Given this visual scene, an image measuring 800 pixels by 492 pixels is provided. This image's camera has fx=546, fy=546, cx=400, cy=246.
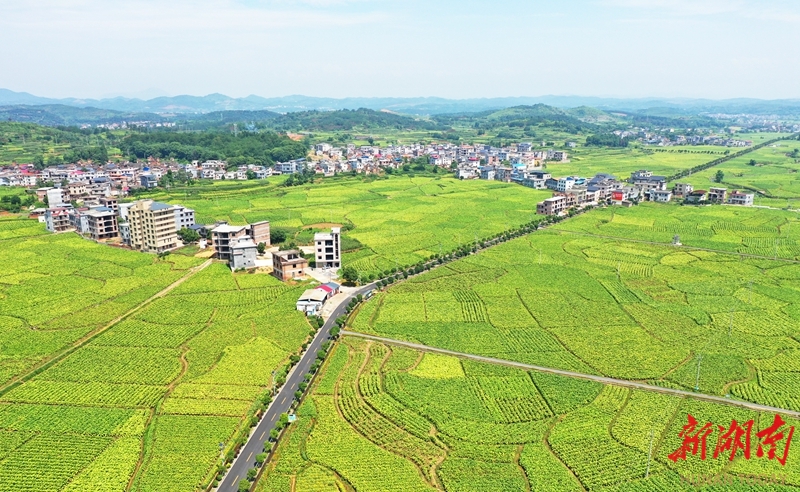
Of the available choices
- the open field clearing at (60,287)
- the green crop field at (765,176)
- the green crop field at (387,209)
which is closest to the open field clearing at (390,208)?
the green crop field at (387,209)

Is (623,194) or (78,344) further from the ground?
(623,194)

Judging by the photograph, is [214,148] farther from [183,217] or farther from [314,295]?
[314,295]

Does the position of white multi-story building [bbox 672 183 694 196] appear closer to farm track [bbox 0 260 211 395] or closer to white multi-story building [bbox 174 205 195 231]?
white multi-story building [bbox 174 205 195 231]

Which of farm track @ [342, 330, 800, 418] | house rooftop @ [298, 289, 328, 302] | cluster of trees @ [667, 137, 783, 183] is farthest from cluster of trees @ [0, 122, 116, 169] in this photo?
cluster of trees @ [667, 137, 783, 183]

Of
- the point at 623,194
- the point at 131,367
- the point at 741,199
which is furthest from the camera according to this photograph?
the point at 623,194

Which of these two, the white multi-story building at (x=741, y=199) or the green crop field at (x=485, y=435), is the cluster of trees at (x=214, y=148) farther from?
the green crop field at (x=485, y=435)

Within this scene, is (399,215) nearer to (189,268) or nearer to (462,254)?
(462,254)

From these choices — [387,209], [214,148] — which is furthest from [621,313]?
[214,148]

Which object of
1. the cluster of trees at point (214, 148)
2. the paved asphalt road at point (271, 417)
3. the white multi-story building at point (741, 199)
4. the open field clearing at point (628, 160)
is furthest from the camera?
the cluster of trees at point (214, 148)
